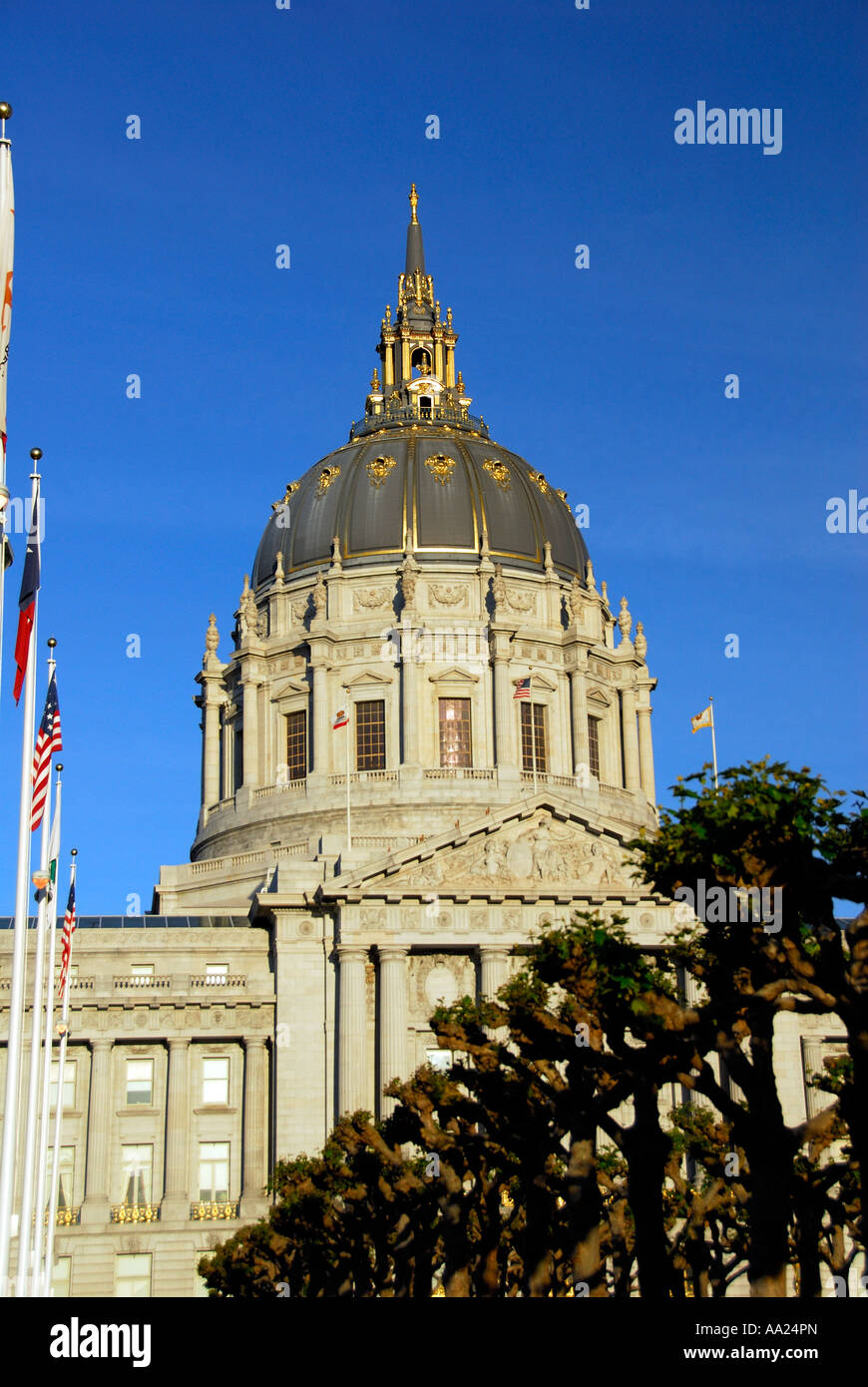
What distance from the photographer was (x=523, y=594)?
98.8m

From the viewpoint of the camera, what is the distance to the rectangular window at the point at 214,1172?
72.4 m

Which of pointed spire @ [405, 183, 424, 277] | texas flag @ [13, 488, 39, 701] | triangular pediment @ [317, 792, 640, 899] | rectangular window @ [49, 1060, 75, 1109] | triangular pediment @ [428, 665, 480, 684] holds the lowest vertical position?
rectangular window @ [49, 1060, 75, 1109]

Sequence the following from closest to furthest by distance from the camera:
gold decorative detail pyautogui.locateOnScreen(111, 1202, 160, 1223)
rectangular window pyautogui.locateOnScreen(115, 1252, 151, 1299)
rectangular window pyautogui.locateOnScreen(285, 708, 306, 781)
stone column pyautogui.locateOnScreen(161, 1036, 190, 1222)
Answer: rectangular window pyautogui.locateOnScreen(115, 1252, 151, 1299) → gold decorative detail pyautogui.locateOnScreen(111, 1202, 160, 1223) → stone column pyautogui.locateOnScreen(161, 1036, 190, 1222) → rectangular window pyautogui.locateOnScreen(285, 708, 306, 781)

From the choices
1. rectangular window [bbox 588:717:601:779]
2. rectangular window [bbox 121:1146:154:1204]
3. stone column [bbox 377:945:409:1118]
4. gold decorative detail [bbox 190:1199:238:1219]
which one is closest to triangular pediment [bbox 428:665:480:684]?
rectangular window [bbox 588:717:601:779]

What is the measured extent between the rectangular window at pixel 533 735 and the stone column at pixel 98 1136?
30.9m

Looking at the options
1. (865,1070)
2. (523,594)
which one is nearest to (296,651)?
(523,594)

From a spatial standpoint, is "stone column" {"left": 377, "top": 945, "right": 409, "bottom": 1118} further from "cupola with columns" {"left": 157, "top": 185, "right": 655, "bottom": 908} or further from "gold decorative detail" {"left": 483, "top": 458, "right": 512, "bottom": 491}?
"gold decorative detail" {"left": 483, "top": 458, "right": 512, "bottom": 491}

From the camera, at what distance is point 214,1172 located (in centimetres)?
7306

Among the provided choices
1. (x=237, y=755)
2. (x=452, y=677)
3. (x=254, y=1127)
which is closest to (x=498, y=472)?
(x=452, y=677)

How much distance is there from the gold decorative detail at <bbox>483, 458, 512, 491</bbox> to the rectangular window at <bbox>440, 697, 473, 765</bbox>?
14.6 m

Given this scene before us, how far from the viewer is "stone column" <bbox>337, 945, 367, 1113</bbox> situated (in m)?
71.2

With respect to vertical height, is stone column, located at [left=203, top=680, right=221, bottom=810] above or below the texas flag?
above

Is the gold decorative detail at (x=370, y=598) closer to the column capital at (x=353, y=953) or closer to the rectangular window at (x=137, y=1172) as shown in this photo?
the column capital at (x=353, y=953)
